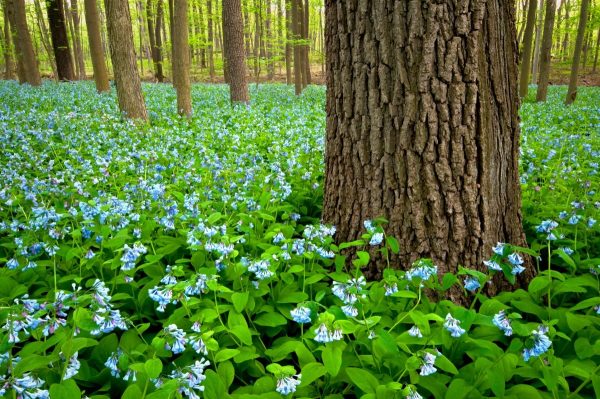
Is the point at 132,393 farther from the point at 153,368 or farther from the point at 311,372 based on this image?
the point at 311,372

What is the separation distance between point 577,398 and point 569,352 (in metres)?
0.29

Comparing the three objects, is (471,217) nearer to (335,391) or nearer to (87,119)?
(335,391)

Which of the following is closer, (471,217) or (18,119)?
(471,217)

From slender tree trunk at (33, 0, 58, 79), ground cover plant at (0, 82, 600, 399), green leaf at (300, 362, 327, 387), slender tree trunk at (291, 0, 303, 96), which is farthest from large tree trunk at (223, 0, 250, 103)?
slender tree trunk at (33, 0, 58, 79)

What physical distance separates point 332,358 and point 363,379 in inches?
5.6

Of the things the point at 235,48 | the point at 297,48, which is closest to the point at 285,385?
the point at 235,48

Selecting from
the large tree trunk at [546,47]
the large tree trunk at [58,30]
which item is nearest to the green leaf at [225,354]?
the large tree trunk at [546,47]

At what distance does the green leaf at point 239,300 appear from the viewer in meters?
1.83

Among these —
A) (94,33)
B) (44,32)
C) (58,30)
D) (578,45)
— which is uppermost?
(44,32)

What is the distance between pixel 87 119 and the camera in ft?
23.1

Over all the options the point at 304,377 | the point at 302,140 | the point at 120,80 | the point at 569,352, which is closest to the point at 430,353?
the point at 304,377

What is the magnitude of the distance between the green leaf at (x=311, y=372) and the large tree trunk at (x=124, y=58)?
6605 mm

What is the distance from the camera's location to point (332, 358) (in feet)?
4.94

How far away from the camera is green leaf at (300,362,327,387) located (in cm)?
149
